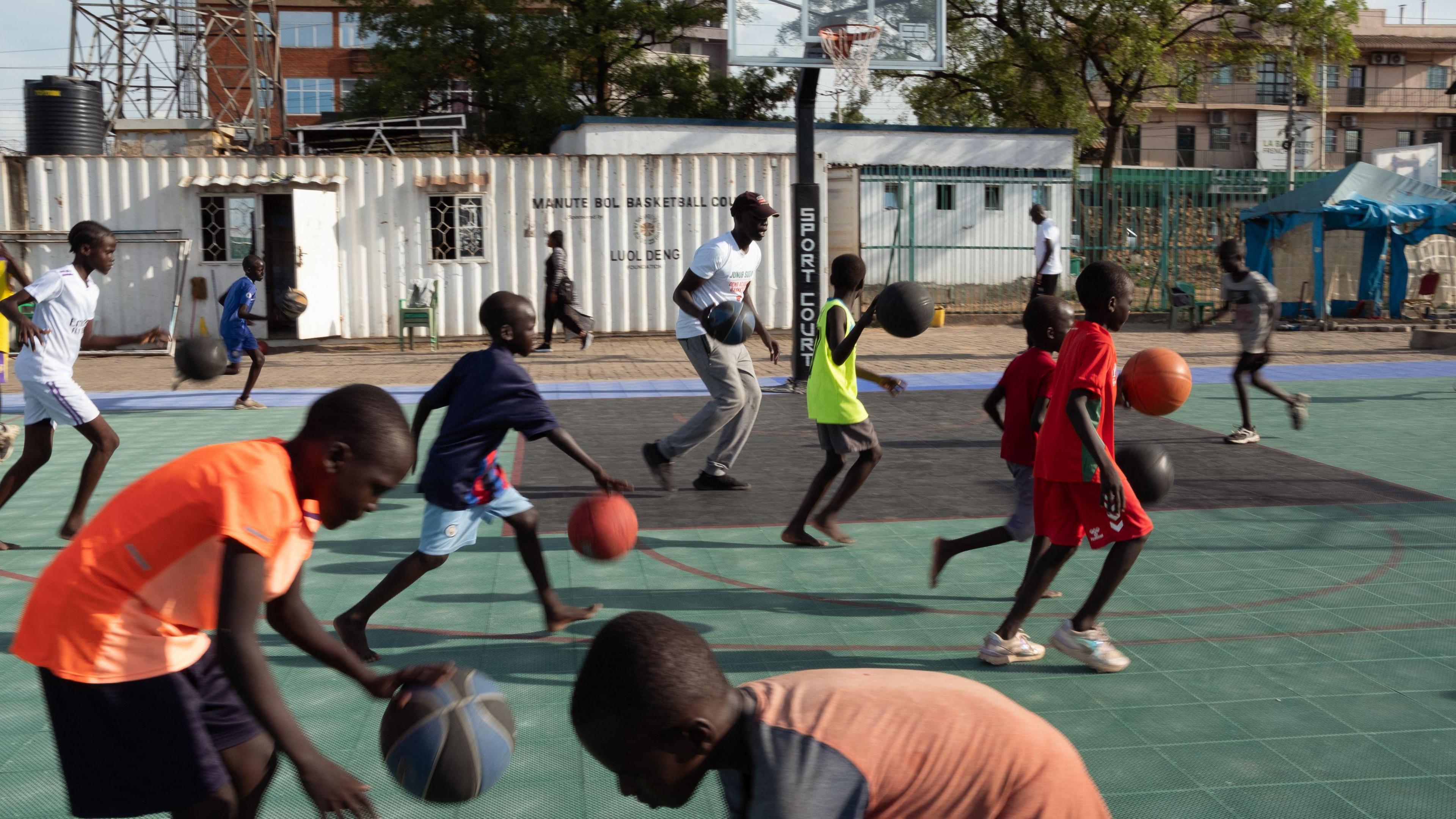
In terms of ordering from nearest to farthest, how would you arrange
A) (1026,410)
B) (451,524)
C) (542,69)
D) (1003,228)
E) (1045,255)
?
(451,524) → (1026,410) → (1045,255) → (1003,228) → (542,69)

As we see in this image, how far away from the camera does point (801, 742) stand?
188 cm

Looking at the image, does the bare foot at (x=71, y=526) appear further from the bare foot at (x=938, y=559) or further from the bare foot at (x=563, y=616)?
the bare foot at (x=938, y=559)

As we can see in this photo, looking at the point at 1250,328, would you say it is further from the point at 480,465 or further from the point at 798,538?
the point at 480,465

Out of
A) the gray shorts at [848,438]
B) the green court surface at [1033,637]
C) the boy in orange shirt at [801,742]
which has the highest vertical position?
the boy in orange shirt at [801,742]

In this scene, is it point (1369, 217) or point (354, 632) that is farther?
point (1369, 217)

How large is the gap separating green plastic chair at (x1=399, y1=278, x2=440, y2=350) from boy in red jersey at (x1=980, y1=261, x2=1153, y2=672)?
1527 cm

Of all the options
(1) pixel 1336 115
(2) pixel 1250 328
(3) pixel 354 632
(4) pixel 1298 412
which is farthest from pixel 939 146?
(1) pixel 1336 115

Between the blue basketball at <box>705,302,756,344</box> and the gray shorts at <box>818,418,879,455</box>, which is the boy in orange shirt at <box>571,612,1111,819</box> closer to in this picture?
the gray shorts at <box>818,418,879,455</box>

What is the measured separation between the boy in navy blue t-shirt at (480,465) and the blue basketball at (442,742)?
7.66 feet

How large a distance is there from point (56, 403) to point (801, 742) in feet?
20.4

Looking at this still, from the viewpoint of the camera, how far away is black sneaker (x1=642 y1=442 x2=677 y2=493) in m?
8.06

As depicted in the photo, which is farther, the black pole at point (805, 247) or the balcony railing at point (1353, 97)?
the balcony railing at point (1353, 97)

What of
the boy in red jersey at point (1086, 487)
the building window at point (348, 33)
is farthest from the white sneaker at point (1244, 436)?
the building window at point (348, 33)

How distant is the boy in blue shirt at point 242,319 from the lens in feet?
39.2
